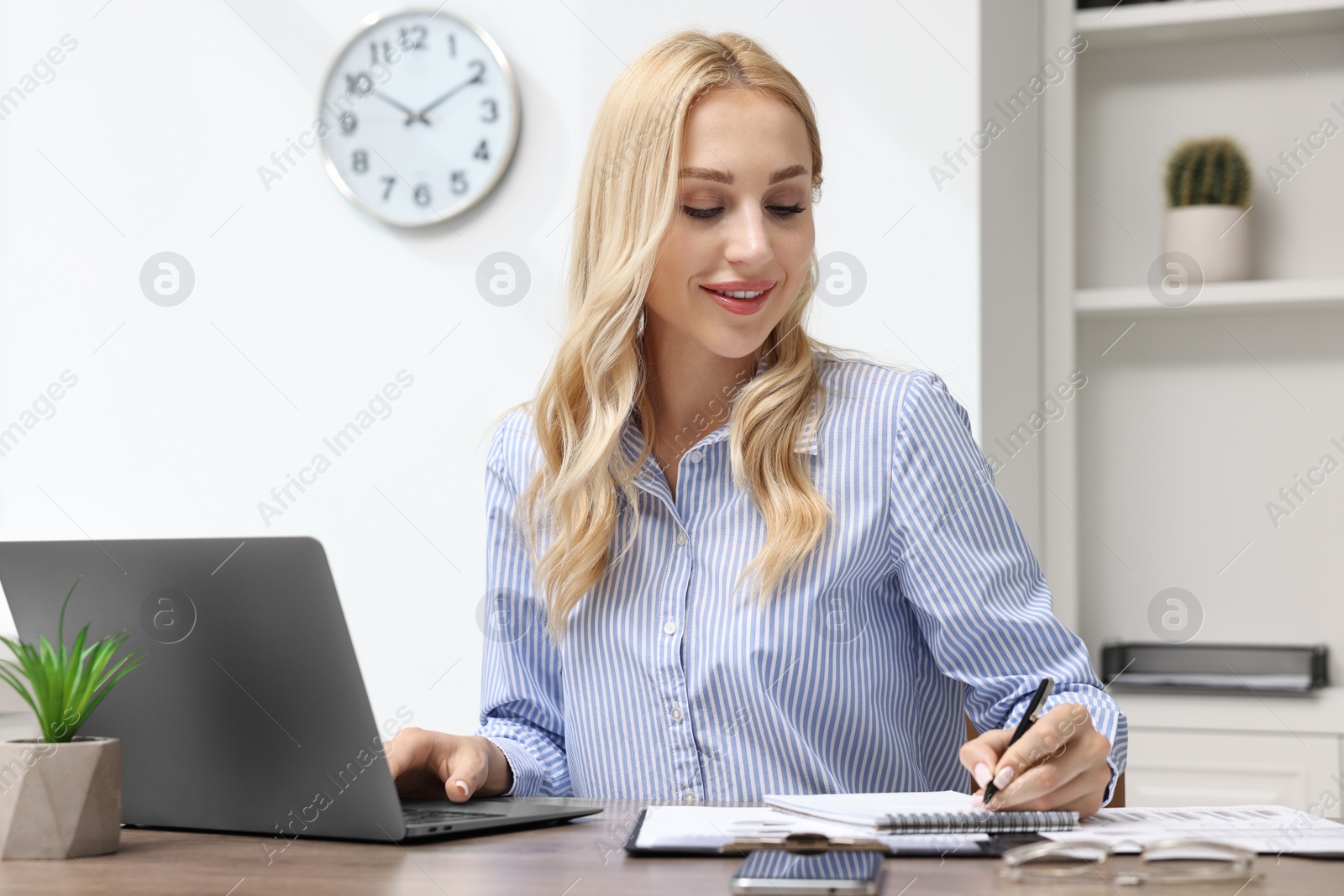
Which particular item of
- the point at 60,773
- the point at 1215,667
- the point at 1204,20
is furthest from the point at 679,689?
the point at 1204,20

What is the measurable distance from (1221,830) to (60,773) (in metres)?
0.84

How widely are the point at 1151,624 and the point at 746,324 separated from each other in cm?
177

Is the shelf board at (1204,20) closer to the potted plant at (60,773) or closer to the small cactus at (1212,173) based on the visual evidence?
the small cactus at (1212,173)

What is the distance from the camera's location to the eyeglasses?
750mm

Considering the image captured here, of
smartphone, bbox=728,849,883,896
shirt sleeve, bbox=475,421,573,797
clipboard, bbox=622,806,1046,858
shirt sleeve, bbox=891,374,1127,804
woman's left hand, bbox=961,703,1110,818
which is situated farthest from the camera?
shirt sleeve, bbox=475,421,573,797

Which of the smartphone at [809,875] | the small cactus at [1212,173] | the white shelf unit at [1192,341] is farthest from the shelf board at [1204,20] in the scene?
the smartphone at [809,875]

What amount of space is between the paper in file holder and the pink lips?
1506 mm

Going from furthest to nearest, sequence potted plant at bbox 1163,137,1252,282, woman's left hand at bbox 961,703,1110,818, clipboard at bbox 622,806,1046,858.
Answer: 1. potted plant at bbox 1163,137,1252,282
2. woman's left hand at bbox 961,703,1110,818
3. clipboard at bbox 622,806,1046,858

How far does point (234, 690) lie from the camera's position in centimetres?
97

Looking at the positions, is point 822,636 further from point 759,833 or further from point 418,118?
point 418,118

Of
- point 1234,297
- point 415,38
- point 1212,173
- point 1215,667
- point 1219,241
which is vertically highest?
point 415,38

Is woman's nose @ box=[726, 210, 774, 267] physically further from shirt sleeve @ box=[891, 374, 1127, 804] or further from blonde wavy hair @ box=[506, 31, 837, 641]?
shirt sleeve @ box=[891, 374, 1127, 804]

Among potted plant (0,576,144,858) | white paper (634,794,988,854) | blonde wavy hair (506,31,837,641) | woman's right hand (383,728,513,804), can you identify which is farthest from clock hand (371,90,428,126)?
white paper (634,794,988,854)

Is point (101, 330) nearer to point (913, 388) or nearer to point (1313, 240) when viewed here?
point (913, 388)
